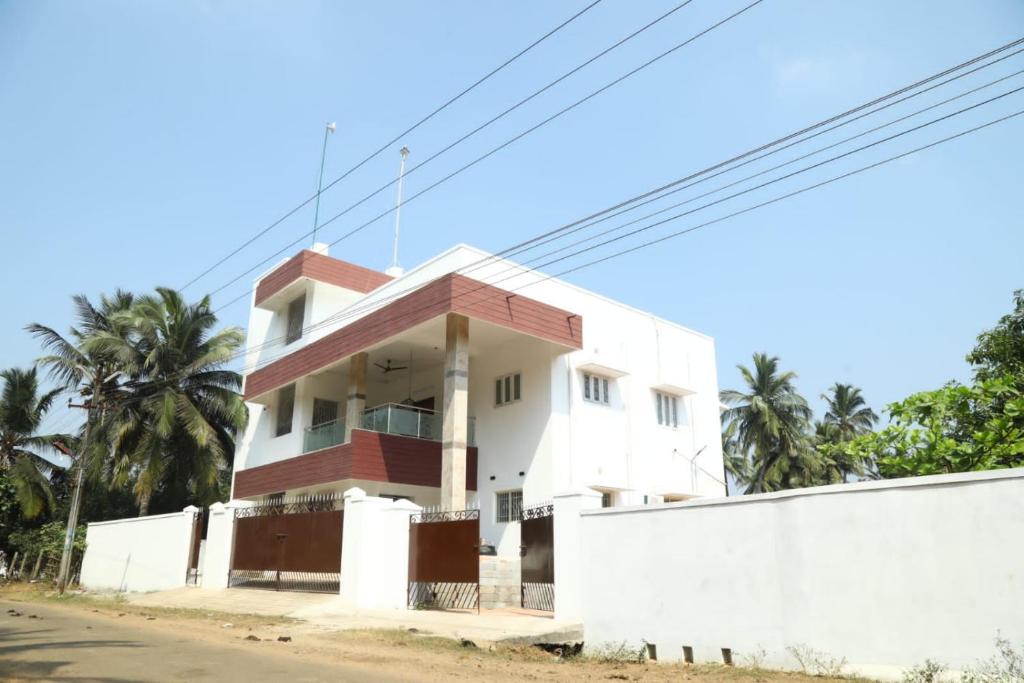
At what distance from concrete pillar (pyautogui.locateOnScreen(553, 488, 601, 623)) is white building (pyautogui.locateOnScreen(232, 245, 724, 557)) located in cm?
568

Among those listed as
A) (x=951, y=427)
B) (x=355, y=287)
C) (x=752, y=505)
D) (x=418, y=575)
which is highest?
(x=355, y=287)

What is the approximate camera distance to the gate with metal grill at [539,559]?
11891 millimetres

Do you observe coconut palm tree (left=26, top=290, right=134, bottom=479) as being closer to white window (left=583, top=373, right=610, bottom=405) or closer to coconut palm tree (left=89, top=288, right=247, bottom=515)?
coconut palm tree (left=89, top=288, right=247, bottom=515)

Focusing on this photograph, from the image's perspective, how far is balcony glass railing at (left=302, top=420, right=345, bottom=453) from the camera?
812 inches

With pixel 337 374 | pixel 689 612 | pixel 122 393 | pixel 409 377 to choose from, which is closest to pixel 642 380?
pixel 409 377

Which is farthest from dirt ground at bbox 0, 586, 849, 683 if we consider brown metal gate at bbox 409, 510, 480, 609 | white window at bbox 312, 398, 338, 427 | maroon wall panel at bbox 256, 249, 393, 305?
maroon wall panel at bbox 256, 249, 393, 305

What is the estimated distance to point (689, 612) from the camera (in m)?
9.29

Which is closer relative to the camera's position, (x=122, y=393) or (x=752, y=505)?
(x=752, y=505)

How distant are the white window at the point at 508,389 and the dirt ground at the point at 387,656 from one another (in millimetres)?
8729

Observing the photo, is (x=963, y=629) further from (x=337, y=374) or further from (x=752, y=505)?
(x=337, y=374)

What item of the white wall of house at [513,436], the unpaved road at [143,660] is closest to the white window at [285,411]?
the white wall of house at [513,436]

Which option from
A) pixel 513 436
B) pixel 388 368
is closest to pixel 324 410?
pixel 388 368

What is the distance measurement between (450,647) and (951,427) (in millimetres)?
8242

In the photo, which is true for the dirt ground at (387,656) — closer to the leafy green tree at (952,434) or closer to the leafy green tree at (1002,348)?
the leafy green tree at (952,434)
